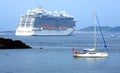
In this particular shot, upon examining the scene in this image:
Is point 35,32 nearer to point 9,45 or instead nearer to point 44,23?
point 44,23

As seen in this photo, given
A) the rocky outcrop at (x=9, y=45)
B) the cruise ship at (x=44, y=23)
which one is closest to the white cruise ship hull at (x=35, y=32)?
the cruise ship at (x=44, y=23)

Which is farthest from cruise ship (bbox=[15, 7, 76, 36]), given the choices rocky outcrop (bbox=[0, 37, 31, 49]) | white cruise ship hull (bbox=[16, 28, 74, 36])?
rocky outcrop (bbox=[0, 37, 31, 49])

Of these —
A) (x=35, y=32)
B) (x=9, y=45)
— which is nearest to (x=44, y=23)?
(x=35, y=32)

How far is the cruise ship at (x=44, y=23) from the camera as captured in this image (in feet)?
419

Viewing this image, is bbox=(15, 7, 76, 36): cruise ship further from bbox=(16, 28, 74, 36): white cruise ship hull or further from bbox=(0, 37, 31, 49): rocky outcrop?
bbox=(0, 37, 31, 49): rocky outcrop

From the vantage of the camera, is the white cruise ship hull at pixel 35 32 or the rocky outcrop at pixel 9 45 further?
the white cruise ship hull at pixel 35 32

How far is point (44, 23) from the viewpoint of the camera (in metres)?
130

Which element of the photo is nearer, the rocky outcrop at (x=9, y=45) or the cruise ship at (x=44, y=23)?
the rocky outcrop at (x=9, y=45)

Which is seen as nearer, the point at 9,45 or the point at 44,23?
the point at 9,45

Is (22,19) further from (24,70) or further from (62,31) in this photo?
(24,70)

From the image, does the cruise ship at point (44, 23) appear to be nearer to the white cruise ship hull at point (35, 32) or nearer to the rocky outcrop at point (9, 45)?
the white cruise ship hull at point (35, 32)

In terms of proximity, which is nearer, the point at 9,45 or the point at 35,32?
the point at 9,45

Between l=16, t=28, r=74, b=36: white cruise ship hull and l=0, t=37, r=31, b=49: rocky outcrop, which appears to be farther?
l=16, t=28, r=74, b=36: white cruise ship hull

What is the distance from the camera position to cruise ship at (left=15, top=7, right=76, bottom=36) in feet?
419
